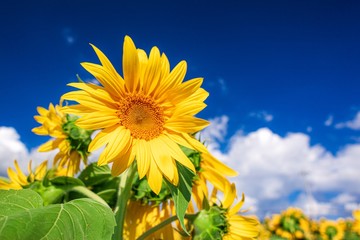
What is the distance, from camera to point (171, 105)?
1.53 metres

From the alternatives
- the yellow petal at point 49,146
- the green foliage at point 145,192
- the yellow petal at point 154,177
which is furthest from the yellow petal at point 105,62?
the yellow petal at point 49,146

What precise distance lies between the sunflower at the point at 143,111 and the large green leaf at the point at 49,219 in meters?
0.20

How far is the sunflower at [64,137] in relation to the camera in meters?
2.02

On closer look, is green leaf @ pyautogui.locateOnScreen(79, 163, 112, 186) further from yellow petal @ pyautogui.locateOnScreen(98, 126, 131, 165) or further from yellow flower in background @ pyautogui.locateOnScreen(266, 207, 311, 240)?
yellow flower in background @ pyautogui.locateOnScreen(266, 207, 311, 240)

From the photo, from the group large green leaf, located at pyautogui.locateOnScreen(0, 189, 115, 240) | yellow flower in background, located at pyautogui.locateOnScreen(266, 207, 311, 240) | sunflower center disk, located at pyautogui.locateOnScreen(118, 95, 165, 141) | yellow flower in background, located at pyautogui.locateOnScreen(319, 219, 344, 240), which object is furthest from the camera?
yellow flower in background, located at pyautogui.locateOnScreen(319, 219, 344, 240)

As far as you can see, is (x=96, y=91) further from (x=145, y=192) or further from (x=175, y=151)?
(x=145, y=192)

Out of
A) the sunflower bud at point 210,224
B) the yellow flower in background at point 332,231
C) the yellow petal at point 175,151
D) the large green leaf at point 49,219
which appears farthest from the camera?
the yellow flower in background at point 332,231

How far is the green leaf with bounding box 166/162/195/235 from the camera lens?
4.18 feet

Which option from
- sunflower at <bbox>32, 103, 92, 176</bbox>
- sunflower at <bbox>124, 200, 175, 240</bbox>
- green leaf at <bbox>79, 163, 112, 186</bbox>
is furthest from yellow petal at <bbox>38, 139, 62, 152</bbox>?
sunflower at <bbox>124, 200, 175, 240</bbox>

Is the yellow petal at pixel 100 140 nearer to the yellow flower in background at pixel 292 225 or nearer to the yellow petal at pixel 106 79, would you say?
the yellow petal at pixel 106 79

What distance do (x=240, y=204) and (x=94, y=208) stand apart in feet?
2.74

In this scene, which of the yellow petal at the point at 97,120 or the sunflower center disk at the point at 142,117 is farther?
the sunflower center disk at the point at 142,117

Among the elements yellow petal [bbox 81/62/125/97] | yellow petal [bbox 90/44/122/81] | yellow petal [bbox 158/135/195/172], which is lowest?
yellow petal [bbox 158/135/195/172]

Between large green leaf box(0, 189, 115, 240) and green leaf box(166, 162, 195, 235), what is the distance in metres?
0.22
